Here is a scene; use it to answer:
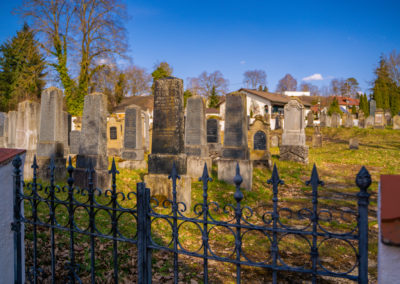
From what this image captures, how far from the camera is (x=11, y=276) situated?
104 inches

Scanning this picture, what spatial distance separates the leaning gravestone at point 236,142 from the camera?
9047 mm

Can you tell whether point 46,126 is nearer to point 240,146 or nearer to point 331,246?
point 240,146

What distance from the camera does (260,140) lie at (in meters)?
14.7

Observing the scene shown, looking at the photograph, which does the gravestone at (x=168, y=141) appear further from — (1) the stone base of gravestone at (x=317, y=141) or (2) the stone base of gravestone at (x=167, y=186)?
(1) the stone base of gravestone at (x=317, y=141)

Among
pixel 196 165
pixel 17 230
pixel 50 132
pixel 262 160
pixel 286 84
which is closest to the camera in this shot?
pixel 17 230

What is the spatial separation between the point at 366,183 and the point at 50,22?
27.3 metres

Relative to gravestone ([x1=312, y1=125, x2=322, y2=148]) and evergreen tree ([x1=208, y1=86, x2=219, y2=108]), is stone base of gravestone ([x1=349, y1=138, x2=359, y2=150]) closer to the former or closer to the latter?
gravestone ([x1=312, y1=125, x2=322, y2=148])

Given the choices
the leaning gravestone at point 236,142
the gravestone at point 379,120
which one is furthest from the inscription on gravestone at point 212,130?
the gravestone at point 379,120

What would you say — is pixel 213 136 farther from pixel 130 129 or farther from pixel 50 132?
pixel 50 132

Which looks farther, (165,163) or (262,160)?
(262,160)

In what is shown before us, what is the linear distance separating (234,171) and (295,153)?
642 centimetres

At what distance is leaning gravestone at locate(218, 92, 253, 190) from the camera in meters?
9.05

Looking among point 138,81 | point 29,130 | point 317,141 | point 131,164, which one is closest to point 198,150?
point 131,164

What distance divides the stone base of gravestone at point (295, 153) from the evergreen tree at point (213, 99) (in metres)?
41.7
